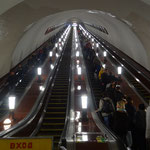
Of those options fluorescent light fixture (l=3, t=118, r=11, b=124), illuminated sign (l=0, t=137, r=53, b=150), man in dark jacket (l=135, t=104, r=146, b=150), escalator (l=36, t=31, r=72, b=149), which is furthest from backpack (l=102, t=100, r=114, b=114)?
illuminated sign (l=0, t=137, r=53, b=150)

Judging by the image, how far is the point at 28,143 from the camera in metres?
3.71

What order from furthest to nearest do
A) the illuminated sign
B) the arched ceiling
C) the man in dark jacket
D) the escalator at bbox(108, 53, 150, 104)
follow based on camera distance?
the escalator at bbox(108, 53, 150, 104) → the arched ceiling → the man in dark jacket → the illuminated sign

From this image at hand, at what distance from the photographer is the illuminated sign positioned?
3689mm

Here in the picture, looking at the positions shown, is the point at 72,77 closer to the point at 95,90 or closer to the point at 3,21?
the point at 95,90

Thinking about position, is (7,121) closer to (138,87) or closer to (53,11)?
(53,11)

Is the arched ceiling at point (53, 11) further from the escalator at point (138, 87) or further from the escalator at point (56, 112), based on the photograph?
the escalator at point (56, 112)

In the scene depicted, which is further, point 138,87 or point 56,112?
point 138,87

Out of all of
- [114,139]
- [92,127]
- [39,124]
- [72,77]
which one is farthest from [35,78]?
[114,139]

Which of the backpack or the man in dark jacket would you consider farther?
the backpack

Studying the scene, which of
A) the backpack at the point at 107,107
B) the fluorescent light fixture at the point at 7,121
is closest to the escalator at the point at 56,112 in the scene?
the fluorescent light fixture at the point at 7,121

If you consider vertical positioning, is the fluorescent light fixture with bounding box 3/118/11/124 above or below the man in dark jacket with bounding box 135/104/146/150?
above

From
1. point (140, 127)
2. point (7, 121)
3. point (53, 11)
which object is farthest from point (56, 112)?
point (140, 127)

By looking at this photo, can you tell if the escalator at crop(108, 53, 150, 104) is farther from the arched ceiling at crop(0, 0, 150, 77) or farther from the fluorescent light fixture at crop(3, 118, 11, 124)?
the fluorescent light fixture at crop(3, 118, 11, 124)

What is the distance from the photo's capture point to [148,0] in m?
9.07
